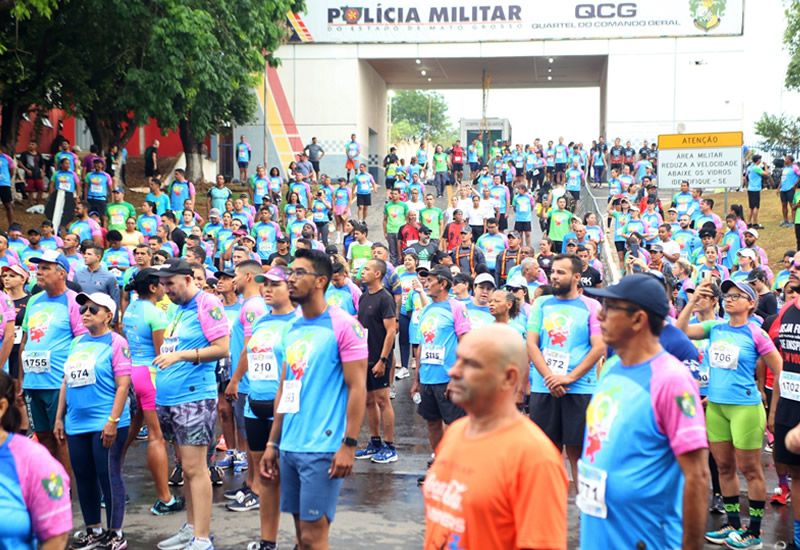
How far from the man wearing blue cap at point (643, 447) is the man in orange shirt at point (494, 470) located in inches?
24.4

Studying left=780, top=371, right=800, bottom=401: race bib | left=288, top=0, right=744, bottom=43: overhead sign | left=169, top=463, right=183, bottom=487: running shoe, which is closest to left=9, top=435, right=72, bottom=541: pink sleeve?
left=169, top=463, right=183, bottom=487: running shoe

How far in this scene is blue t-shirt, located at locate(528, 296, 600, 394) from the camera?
6977 millimetres

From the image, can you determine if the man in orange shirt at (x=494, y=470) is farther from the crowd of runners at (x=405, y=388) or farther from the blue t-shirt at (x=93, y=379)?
the blue t-shirt at (x=93, y=379)

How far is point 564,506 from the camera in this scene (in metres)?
2.97

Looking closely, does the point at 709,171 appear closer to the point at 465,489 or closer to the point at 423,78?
the point at 465,489

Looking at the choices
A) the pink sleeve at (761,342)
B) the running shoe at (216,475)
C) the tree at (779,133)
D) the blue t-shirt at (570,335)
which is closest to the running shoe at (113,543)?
the running shoe at (216,475)

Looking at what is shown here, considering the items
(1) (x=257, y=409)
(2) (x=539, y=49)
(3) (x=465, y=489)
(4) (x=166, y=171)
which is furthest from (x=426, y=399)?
(2) (x=539, y=49)

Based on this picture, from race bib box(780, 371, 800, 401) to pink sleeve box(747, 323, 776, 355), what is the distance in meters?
0.21

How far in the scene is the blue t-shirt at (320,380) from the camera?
521 cm

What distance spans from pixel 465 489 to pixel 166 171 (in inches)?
1274

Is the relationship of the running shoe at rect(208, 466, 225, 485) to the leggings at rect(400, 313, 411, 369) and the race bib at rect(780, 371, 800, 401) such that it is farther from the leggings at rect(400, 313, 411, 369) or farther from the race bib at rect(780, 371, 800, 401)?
the race bib at rect(780, 371, 800, 401)

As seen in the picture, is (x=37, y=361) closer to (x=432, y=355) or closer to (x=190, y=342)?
(x=190, y=342)

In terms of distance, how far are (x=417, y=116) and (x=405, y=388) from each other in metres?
86.0

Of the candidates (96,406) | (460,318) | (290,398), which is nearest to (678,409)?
(290,398)
